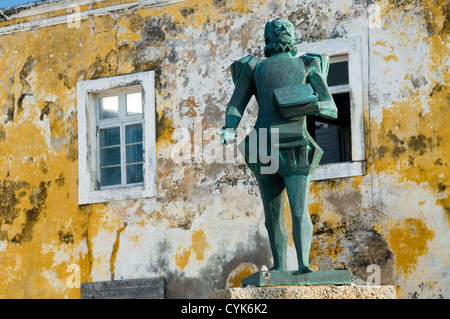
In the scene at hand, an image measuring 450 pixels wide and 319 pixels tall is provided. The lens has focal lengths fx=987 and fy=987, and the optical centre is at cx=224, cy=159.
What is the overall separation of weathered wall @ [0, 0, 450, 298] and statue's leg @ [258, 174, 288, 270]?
371cm

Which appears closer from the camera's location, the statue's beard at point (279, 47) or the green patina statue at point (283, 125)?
the green patina statue at point (283, 125)

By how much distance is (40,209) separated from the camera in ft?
41.1

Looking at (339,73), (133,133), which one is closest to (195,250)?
(133,133)

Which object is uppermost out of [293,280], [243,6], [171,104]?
[243,6]

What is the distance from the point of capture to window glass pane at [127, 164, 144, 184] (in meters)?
12.4

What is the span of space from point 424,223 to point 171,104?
3.47 meters

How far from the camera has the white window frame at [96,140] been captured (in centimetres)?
1204

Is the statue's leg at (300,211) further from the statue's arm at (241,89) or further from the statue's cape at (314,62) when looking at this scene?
the statue's cape at (314,62)

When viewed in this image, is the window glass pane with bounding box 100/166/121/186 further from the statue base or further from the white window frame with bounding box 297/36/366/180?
the statue base

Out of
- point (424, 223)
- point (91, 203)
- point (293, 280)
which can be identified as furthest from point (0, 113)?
point (293, 280)

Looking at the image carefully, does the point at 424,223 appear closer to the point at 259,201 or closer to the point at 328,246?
the point at 328,246

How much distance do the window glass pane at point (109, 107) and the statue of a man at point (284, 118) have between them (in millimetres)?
5456

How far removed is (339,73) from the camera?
11289 millimetres

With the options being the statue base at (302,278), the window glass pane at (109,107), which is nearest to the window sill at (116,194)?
Result: the window glass pane at (109,107)
